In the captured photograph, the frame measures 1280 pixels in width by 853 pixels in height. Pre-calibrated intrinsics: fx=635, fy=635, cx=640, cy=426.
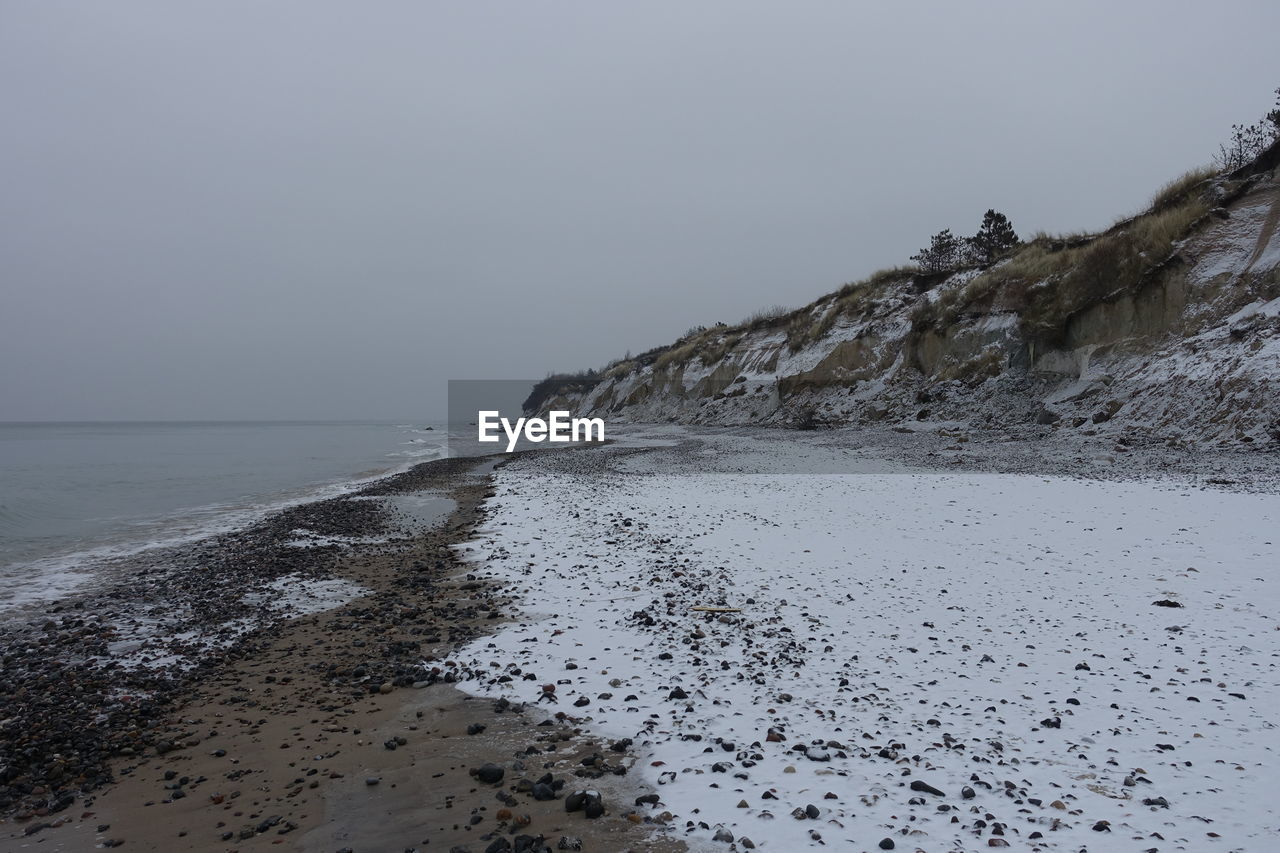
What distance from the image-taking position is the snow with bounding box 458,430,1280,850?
10.9 ft

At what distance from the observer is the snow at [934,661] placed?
3336mm

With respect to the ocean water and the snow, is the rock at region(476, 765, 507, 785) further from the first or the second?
the ocean water

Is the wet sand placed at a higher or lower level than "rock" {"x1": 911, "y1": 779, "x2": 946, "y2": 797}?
lower

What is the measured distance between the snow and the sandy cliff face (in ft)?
25.3

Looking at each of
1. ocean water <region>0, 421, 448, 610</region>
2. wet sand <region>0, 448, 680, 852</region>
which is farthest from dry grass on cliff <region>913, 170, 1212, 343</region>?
ocean water <region>0, 421, 448, 610</region>

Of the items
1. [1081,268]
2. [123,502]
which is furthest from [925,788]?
[1081,268]

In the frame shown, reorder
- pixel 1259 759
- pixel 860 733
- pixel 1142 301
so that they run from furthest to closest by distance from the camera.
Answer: pixel 1142 301
pixel 860 733
pixel 1259 759

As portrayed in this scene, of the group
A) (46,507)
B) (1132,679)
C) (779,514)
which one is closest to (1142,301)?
(779,514)

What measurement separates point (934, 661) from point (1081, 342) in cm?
2149

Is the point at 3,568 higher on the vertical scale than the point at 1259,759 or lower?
lower

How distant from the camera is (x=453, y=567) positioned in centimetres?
936

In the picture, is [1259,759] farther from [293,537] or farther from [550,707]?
[293,537]

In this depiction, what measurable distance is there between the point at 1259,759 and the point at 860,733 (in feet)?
7.00

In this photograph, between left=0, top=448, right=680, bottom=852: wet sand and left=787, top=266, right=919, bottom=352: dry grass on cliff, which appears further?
left=787, top=266, right=919, bottom=352: dry grass on cliff
